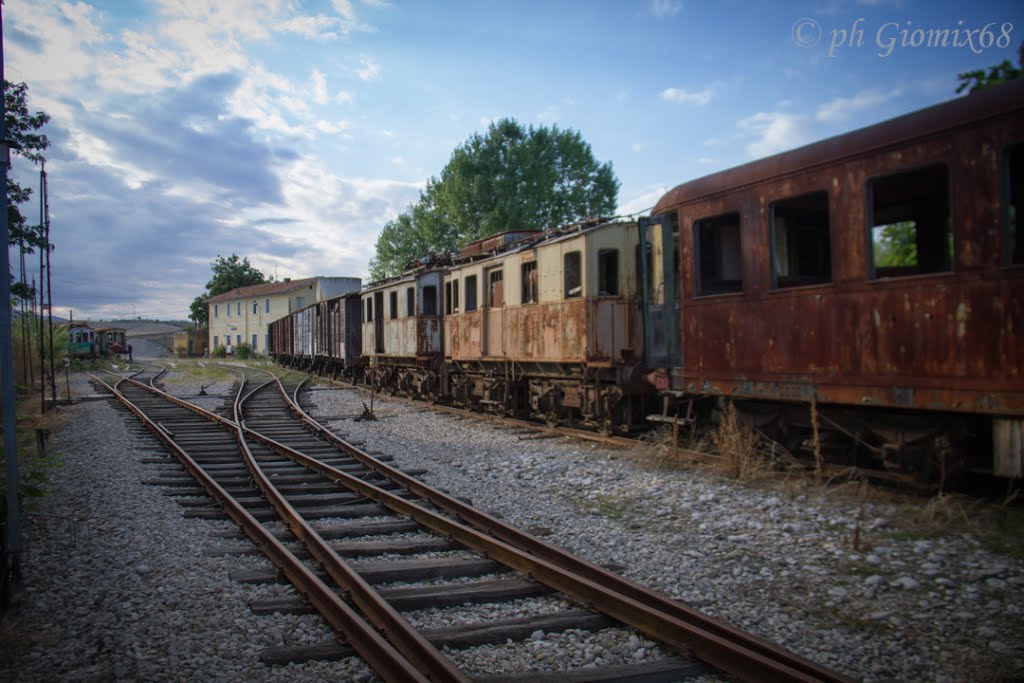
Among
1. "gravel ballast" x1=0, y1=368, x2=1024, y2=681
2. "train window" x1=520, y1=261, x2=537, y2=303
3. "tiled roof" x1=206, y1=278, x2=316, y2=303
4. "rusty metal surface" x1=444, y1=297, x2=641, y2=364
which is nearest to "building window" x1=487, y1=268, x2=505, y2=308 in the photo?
"rusty metal surface" x1=444, y1=297, x2=641, y2=364

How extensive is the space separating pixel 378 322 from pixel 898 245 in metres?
15.5

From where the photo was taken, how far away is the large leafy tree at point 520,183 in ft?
124

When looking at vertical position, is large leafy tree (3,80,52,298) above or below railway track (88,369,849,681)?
above

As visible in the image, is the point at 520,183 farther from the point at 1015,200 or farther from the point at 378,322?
the point at 1015,200

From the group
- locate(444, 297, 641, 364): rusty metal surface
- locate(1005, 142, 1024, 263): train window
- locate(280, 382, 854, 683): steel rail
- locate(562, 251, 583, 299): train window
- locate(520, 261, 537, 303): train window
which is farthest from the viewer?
locate(520, 261, 537, 303): train window

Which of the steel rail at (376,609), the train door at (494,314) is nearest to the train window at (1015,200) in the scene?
the steel rail at (376,609)

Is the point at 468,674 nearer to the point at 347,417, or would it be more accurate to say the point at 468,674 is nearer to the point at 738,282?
the point at 738,282

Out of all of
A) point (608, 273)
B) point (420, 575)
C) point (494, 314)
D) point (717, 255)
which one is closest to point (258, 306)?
point (494, 314)

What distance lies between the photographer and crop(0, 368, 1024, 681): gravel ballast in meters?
3.40

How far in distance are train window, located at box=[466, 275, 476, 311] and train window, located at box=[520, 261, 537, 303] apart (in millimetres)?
2669

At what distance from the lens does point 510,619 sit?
12.4 ft

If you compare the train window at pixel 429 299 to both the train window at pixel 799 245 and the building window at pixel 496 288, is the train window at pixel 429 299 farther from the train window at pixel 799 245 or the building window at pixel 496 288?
the train window at pixel 799 245

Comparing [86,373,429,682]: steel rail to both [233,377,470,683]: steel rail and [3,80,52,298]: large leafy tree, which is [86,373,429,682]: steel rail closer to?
[233,377,470,683]: steel rail

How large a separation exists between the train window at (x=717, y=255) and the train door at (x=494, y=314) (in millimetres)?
5816
